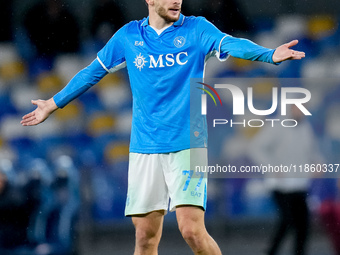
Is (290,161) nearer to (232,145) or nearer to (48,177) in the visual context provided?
(232,145)

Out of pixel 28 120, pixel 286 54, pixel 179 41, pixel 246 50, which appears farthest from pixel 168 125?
pixel 28 120

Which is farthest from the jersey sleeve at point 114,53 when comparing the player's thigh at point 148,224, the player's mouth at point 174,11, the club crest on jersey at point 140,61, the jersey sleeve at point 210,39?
the player's thigh at point 148,224

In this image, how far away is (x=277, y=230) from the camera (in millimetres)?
4809

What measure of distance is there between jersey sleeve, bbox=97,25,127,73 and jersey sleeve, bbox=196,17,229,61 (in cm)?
43

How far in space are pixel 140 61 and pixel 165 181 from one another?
2.12ft

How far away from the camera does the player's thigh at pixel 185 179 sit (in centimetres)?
312

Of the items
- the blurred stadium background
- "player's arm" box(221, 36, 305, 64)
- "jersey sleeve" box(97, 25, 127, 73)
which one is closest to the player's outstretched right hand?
"jersey sleeve" box(97, 25, 127, 73)

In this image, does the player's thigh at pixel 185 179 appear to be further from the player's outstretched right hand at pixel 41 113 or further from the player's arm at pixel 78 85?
the player's outstretched right hand at pixel 41 113

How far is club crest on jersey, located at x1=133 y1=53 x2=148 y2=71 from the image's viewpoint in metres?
3.26

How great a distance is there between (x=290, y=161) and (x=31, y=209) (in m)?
2.11

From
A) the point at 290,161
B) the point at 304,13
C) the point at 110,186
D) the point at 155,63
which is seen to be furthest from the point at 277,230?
the point at 155,63

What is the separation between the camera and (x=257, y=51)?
296 cm

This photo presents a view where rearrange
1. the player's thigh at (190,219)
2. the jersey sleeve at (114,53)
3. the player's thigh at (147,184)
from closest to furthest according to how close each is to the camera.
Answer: the player's thigh at (190,219)
the player's thigh at (147,184)
the jersey sleeve at (114,53)

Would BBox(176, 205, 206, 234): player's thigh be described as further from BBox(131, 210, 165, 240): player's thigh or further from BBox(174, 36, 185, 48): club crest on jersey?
BBox(174, 36, 185, 48): club crest on jersey
